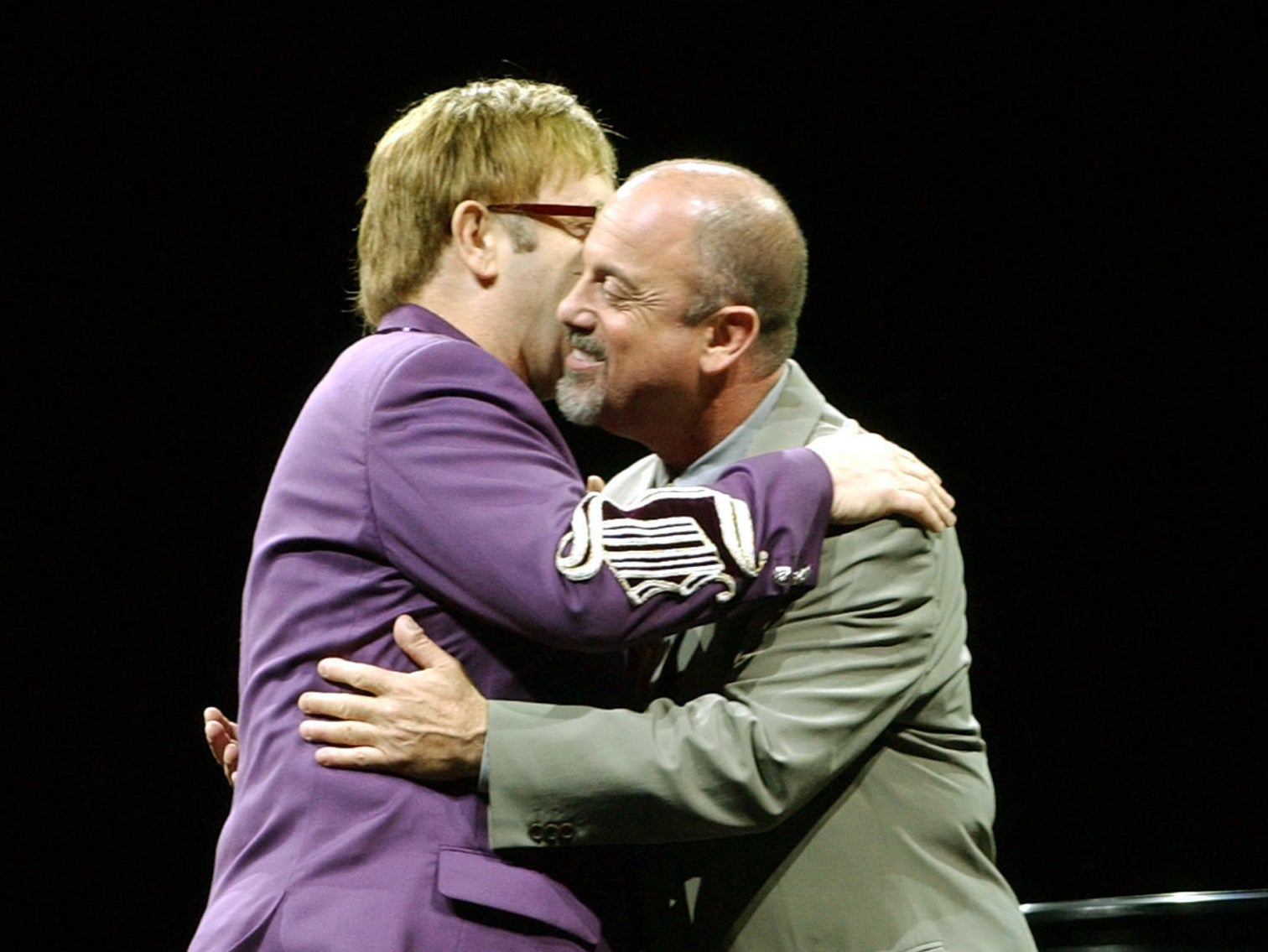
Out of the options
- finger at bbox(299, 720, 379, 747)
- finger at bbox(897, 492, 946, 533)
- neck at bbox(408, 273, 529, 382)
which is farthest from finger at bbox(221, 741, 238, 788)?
finger at bbox(897, 492, 946, 533)

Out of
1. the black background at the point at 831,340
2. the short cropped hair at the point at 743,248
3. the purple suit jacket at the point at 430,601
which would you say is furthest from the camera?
the black background at the point at 831,340

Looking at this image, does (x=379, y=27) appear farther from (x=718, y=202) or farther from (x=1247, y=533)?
(x=1247, y=533)

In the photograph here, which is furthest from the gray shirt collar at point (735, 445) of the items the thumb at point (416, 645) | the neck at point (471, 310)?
the thumb at point (416, 645)

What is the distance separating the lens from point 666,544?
5.61ft

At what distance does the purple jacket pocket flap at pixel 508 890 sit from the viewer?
5.57 ft

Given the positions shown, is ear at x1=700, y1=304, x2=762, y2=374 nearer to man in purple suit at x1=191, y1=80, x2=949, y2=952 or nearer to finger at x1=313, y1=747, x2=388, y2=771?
man in purple suit at x1=191, y1=80, x2=949, y2=952

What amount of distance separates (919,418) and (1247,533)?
2.93 feet

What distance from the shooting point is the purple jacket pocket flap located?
66.9 inches

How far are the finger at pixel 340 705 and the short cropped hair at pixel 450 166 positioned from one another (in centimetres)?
59

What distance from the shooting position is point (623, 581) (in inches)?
66.4

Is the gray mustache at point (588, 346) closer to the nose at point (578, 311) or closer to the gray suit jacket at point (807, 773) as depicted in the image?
the nose at point (578, 311)

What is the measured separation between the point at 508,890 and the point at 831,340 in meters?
2.87

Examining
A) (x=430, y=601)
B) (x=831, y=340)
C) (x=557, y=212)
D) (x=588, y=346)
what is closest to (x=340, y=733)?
(x=430, y=601)

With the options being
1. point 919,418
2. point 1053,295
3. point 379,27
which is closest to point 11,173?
point 379,27
